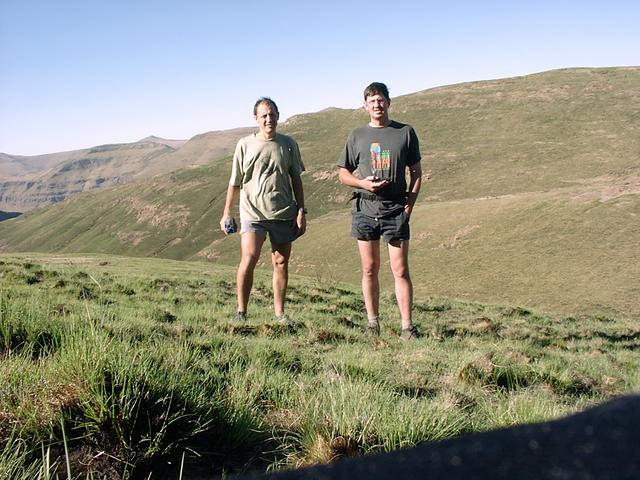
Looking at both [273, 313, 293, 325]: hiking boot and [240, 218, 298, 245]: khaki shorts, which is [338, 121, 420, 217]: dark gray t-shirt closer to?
[240, 218, 298, 245]: khaki shorts

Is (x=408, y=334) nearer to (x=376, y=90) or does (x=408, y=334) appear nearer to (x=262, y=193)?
(x=262, y=193)

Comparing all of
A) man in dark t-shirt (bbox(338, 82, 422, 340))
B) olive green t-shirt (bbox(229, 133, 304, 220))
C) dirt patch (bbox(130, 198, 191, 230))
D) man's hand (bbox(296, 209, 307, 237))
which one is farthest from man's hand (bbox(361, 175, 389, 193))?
dirt patch (bbox(130, 198, 191, 230))

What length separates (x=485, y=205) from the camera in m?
56.7

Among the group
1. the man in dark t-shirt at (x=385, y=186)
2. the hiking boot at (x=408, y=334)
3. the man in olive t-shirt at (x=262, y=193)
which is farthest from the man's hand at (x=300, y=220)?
the hiking boot at (x=408, y=334)

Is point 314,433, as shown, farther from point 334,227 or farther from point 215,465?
point 334,227

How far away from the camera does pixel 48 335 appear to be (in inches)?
139

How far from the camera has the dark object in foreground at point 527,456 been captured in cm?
52

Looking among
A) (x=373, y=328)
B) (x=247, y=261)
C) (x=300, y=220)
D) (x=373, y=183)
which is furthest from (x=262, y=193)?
(x=373, y=328)

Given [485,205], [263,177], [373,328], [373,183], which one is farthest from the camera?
[485,205]

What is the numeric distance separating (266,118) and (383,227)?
1861 millimetres

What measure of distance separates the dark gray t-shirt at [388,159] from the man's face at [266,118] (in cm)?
99

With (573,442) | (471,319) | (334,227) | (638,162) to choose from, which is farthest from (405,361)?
(638,162)

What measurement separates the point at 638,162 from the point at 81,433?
295 ft

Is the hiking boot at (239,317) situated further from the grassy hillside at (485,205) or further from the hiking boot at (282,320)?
the grassy hillside at (485,205)
